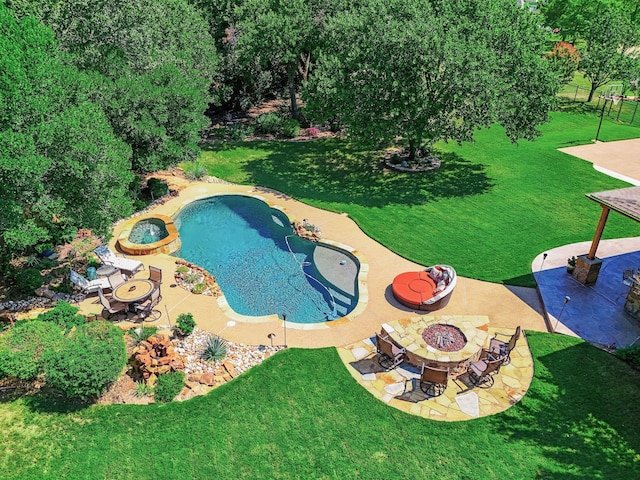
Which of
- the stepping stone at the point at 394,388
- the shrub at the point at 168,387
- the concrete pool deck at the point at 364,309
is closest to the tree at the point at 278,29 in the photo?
the concrete pool deck at the point at 364,309

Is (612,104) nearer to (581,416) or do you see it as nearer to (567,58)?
(567,58)

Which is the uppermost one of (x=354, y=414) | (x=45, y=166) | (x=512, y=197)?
(x=45, y=166)

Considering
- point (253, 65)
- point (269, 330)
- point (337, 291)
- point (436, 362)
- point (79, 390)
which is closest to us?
point (79, 390)

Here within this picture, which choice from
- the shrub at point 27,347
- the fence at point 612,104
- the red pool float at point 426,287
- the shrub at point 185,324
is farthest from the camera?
the fence at point 612,104

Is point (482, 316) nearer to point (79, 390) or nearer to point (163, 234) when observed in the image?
point (79, 390)

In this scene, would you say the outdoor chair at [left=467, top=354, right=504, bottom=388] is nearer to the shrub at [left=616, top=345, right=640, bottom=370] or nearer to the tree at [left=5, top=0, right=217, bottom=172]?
the shrub at [left=616, top=345, right=640, bottom=370]

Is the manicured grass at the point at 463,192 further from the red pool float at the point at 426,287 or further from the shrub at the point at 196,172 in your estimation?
the red pool float at the point at 426,287

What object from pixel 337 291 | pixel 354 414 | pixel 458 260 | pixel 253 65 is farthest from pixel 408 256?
pixel 253 65

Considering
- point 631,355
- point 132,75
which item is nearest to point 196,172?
point 132,75

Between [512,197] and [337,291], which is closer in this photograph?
[337,291]
